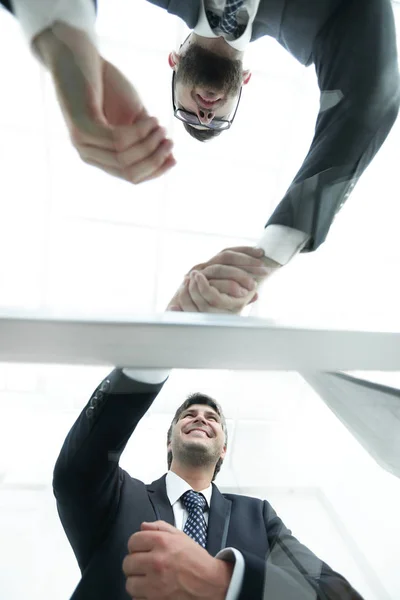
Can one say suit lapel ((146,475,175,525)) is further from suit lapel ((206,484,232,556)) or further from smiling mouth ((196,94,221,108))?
smiling mouth ((196,94,221,108))

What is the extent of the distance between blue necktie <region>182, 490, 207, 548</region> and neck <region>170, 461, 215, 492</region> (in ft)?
0.12

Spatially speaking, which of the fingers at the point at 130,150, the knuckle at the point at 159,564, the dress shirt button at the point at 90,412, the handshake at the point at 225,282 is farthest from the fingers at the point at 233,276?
the knuckle at the point at 159,564

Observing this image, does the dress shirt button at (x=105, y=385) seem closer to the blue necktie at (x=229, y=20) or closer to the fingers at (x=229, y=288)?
the fingers at (x=229, y=288)

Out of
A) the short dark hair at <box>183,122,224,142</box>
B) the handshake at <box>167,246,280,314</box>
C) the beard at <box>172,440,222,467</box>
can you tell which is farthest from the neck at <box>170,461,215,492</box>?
the short dark hair at <box>183,122,224,142</box>

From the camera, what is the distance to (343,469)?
65cm

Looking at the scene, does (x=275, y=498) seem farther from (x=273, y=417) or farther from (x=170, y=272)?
(x=170, y=272)

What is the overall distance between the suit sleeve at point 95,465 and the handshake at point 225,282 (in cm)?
11

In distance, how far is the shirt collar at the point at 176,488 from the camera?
0.56 m

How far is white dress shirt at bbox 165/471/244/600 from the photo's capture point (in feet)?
1.47

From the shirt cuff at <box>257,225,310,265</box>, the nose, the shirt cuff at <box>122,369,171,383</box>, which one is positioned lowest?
the shirt cuff at <box>122,369,171,383</box>

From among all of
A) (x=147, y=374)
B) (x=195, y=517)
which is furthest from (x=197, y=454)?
(x=147, y=374)

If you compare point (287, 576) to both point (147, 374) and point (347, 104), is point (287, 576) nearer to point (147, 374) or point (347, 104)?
point (147, 374)

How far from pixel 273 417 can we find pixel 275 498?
13 centimetres

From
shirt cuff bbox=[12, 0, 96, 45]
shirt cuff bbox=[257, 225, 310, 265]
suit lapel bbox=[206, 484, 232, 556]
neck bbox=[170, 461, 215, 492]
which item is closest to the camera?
shirt cuff bbox=[12, 0, 96, 45]
